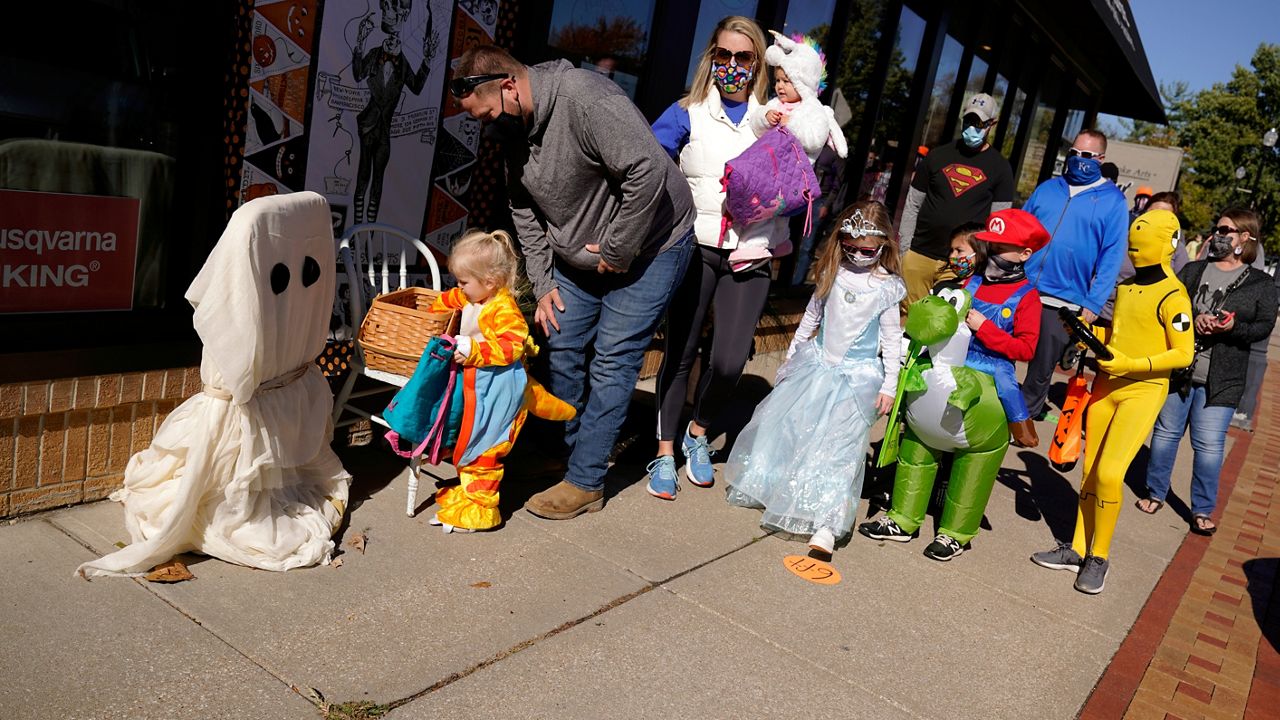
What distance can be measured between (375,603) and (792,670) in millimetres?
1345

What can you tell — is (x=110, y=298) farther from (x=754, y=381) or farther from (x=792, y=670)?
(x=754, y=381)

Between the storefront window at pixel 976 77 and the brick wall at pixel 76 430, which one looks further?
the storefront window at pixel 976 77

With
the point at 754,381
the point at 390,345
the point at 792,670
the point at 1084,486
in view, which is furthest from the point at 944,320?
the point at 754,381

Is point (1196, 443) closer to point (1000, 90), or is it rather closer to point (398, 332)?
point (398, 332)

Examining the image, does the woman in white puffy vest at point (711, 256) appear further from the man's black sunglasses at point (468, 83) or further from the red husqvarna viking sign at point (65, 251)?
the red husqvarna viking sign at point (65, 251)

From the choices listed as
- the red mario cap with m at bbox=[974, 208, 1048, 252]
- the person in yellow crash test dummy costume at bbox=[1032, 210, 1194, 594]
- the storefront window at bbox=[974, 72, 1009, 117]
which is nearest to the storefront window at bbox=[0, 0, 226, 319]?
the red mario cap with m at bbox=[974, 208, 1048, 252]

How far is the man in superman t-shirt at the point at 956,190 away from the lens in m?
5.96

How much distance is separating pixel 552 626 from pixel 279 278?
140cm

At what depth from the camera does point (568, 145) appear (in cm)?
353

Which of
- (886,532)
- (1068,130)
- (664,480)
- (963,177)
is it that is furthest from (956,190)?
(1068,130)

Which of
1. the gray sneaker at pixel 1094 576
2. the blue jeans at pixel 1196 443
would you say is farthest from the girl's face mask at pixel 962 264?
the blue jeans at pixel 1196 443

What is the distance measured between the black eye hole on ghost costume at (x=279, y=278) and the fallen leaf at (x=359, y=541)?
0.96 meters

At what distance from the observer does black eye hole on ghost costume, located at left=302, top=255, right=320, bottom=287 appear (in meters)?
3.18

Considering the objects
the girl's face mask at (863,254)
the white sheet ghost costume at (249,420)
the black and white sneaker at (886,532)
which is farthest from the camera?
the black and white sneaker at (886,532)
